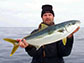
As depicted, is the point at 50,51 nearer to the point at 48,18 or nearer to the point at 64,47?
the point at 64,47

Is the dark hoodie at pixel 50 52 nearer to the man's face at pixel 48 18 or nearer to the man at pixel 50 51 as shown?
the man at pixel 50 51

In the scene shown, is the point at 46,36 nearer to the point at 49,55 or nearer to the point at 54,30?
the point at 54,30

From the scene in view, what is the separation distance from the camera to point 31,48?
17.9ft

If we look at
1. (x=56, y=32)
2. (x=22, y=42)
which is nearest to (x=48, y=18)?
(x=56, y=32)

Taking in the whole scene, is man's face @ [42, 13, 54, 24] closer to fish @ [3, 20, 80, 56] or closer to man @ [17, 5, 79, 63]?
man @ [17, 5, 79, 63]

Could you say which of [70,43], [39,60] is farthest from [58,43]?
[39,60]

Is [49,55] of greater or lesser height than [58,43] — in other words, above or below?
below

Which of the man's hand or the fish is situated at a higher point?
the fish

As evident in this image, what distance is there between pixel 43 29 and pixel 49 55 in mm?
1126

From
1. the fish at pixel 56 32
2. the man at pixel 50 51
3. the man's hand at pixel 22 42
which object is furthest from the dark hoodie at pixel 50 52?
the fish at pixel 56 32

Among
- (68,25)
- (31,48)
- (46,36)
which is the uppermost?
(68,25)

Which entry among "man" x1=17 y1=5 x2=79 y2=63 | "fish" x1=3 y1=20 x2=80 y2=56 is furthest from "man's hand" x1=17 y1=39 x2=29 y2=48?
"fish" x1=3 y1=20 x2=80 y2=56

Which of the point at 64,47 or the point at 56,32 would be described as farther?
the point at 64,47

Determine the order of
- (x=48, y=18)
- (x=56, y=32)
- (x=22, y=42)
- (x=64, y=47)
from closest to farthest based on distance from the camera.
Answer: (x=56, y=32) < (x=22, y=42) < (x=64, y=47) < (x=48, y=18)
